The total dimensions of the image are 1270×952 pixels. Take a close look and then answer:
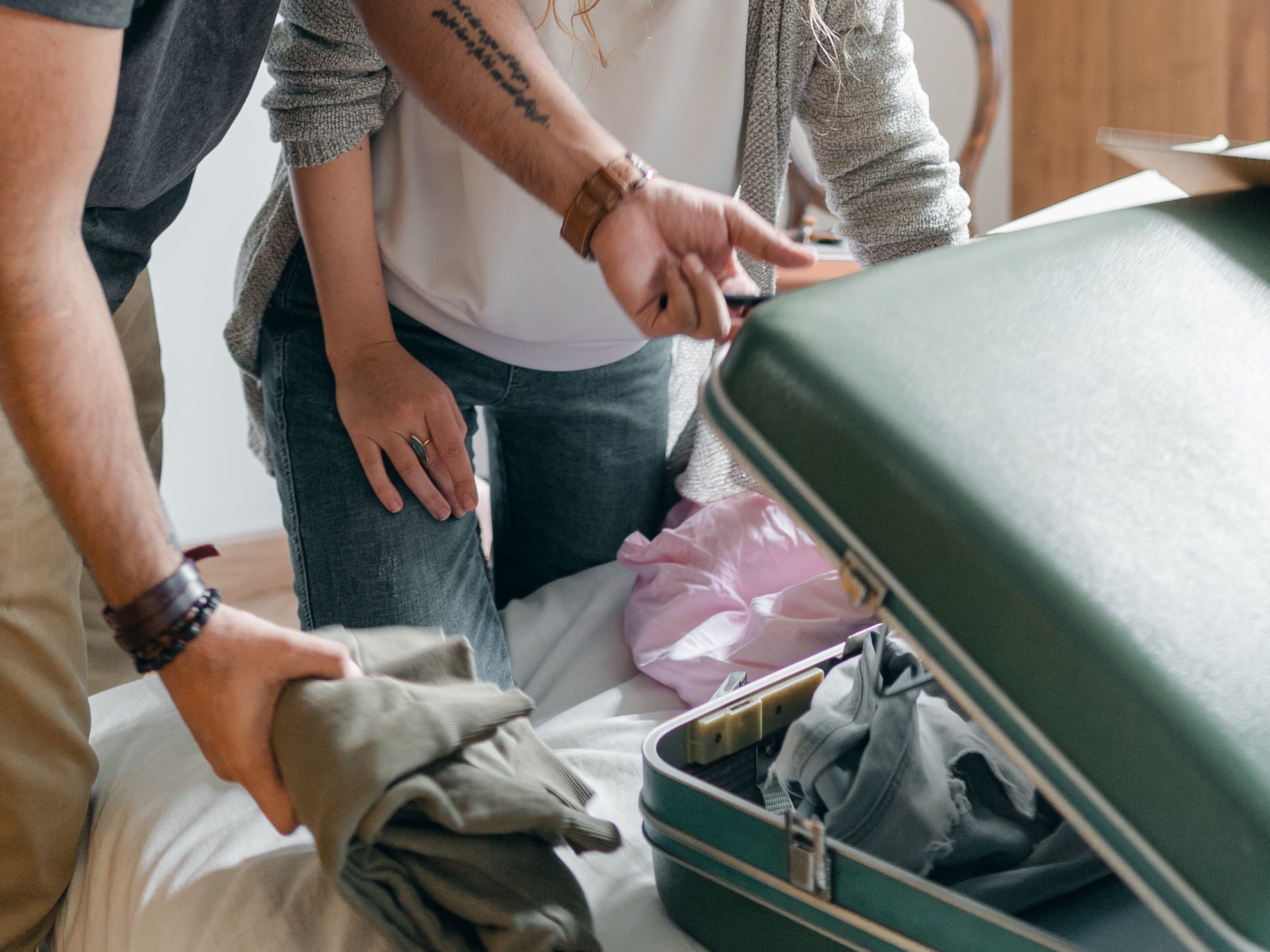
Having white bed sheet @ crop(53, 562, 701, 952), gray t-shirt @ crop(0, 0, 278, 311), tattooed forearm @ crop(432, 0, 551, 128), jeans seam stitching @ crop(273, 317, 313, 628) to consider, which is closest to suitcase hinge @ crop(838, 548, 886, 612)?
white bed sheet @ crop(53, 562, 701, 952)

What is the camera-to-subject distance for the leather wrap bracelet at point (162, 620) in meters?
0.57

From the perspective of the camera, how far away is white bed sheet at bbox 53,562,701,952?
0.63m

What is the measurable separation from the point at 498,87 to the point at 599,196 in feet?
0.49

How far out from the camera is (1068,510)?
0.45 m

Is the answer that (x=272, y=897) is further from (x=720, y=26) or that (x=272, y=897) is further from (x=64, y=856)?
(x=720, y=26)

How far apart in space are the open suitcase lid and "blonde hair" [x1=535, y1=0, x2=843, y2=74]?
1.60ft

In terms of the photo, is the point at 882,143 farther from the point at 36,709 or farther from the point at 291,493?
the point at 36,709

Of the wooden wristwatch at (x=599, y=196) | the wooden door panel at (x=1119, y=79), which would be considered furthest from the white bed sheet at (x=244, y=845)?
the wooden door panel at (x=1119, y=79)

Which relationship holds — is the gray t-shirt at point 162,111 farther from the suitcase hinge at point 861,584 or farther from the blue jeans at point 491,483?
the suitcase hinge at point 861,584

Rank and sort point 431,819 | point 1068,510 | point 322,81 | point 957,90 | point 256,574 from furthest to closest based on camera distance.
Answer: point 957,90 → point 256,574 → point 322,81 → point 431,819 → point 1068,510

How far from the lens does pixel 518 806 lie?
552 millimetres

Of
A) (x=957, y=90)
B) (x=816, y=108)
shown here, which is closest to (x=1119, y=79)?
(x=957, y=90)

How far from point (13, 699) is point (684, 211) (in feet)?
1.78

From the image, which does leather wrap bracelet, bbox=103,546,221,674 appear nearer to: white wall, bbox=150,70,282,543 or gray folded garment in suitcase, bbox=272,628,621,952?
gray folded garment in suitcase, bbox=272,628,621,952
